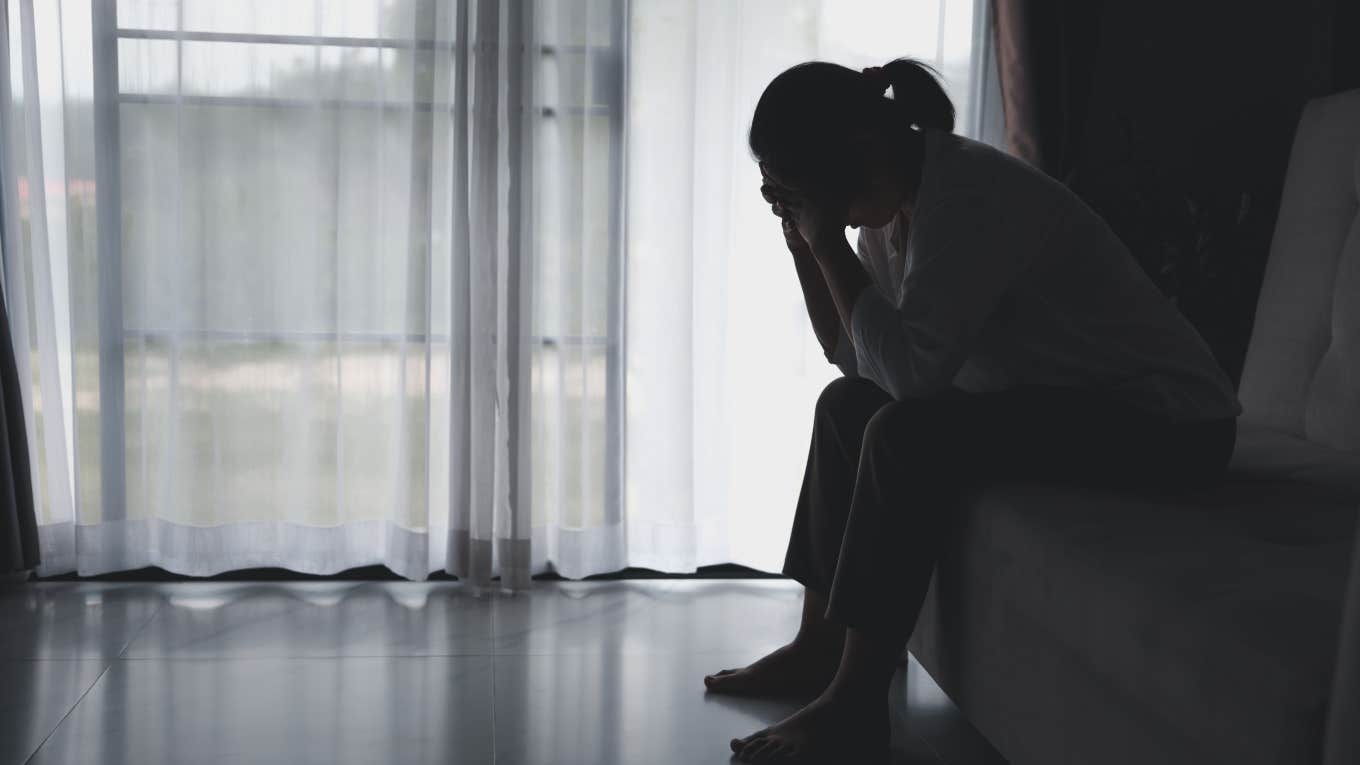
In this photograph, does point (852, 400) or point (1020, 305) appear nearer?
point (1020, 305)

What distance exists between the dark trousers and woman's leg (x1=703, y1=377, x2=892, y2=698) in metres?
0.24

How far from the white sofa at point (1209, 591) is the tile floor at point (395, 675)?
1.15 feet

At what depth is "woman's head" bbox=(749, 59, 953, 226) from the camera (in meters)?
1.52

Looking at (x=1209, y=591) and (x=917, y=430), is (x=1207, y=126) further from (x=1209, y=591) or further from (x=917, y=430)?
(x=1209, y=591)

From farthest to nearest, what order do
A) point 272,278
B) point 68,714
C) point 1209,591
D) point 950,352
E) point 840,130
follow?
1. point 272,278
2. point 68,714
3. point 840,130
4. point 950,352
5. point 1209,591

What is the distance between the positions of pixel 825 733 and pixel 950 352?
22.4 inches

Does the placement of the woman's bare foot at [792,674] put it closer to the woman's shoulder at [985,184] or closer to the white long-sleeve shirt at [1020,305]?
the white long-sleeve shirt at [1020,305]

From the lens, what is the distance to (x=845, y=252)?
1.53m

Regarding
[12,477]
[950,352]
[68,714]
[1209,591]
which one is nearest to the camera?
[1209,591]

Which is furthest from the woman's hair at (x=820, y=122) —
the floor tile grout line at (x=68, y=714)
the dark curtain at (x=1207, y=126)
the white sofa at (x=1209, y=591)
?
the floor tile grout line at (x=68, y=714)

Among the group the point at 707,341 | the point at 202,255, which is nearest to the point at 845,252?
the point at 707,341

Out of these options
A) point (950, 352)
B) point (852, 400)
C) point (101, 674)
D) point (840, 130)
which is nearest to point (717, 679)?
point (852, 400)

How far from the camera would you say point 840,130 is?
1534mm

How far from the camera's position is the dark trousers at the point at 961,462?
147cm
